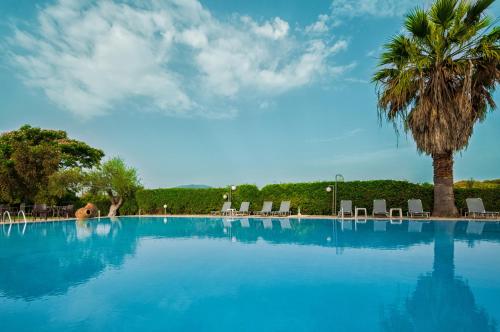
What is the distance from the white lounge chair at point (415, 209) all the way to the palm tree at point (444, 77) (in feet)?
2.85

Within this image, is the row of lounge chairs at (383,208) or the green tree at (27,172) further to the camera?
the green tree at (27,172)

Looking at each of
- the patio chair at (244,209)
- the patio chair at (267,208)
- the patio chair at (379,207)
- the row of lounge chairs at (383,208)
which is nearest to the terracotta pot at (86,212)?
the patio chair at (244,209)

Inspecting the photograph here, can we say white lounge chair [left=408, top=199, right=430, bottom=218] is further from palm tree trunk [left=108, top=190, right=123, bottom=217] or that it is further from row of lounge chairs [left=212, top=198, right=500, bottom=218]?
palm tree trunk [left=108, top=190, right=123, bottom=217]

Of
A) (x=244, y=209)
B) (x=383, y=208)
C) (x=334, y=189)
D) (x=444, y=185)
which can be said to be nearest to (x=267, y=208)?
(x=244, y=209)

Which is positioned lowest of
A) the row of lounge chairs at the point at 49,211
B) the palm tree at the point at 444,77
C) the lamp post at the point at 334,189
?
the row of lounge chairs at the point at 49,211

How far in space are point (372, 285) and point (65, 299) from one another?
407 centimetres

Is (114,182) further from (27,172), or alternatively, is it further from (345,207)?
(345,207)

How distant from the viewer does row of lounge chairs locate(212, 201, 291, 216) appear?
1784 centimetres

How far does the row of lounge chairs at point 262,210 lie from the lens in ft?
58.5

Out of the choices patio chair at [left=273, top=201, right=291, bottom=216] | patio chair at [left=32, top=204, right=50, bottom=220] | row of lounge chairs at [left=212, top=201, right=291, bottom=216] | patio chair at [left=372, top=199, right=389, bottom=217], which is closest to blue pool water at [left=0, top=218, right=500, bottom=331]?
patio chair at [left=372, top=199, right=389, bottom=217]

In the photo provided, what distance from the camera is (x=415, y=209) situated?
48.8ft

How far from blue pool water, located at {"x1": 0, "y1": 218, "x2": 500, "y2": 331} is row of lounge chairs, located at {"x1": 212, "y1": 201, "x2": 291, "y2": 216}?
32.3ft

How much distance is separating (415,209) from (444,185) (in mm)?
1693

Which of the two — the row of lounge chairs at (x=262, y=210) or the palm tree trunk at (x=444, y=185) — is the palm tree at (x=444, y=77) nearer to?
the palm tree trunk at (x=444, y=185)
